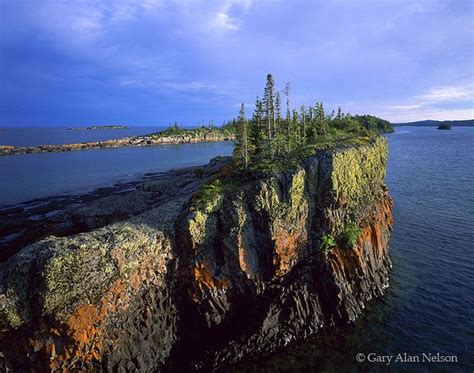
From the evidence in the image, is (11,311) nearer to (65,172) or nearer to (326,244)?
(326,244)

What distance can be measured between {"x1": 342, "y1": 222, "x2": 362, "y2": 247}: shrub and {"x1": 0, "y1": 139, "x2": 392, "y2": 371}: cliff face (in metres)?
0.12

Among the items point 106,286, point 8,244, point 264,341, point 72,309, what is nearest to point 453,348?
point 264,341

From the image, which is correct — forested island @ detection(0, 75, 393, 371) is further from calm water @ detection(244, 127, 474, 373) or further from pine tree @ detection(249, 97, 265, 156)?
pine tree @ detection(249, 97, 265, 156)

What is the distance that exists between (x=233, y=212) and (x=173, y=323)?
1079 cm

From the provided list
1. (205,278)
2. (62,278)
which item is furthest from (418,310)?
(62,278)

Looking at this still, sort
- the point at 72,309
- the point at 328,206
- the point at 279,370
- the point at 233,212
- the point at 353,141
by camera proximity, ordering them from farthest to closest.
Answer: the point at 353,141, the point at 328,206, the point at 233,212, the point at 279,370, the point at 72,309

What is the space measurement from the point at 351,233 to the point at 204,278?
49.7 ft

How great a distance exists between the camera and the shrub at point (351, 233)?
33094 mm

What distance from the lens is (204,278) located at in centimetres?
2909

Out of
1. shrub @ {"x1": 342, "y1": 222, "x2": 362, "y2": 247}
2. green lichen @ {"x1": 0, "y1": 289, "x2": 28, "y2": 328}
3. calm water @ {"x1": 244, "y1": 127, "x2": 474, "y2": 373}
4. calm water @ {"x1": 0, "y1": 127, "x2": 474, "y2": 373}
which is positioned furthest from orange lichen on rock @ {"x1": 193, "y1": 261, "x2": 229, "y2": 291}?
shrub @ {"x1": 342, "y1": 222, "x2": 362, "y2": 247}

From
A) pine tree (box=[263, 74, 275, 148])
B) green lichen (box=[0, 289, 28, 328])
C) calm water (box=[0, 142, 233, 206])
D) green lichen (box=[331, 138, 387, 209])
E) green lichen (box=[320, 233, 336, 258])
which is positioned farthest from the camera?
calm water (box=[0, 142, 233, 206])

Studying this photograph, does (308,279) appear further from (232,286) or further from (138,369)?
(138,369)

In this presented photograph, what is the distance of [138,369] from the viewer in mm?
25891

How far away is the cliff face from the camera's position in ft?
77.8
